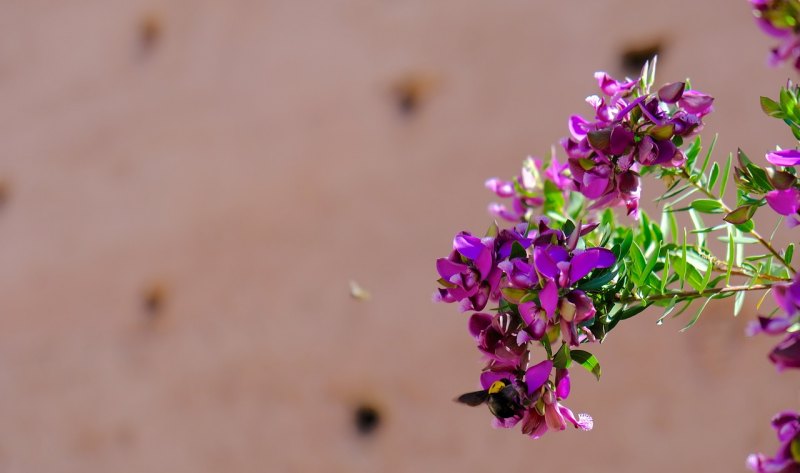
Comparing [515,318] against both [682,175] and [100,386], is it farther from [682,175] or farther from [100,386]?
[100,386]

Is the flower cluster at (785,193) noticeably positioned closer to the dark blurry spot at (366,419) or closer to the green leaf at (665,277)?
the green leaf at (665,277)

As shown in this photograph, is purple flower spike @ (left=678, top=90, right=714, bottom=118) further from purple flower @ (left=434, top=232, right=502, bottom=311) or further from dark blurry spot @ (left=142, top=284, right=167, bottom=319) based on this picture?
dark blurry spot @ (left=142, top=284, right=167, bottom=319)

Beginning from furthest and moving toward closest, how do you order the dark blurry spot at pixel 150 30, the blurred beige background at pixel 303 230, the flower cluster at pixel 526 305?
1. the dark blurry spot at pixel 150 30
2. the blurred beige background at pixel 303 230
3. the flower cluster at pixel 526 305

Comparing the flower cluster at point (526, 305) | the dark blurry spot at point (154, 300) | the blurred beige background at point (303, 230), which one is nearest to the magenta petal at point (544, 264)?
the flower cluster at point (526, 305)

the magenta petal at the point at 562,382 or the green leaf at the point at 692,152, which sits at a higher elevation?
the green leaf at the point at 692,152

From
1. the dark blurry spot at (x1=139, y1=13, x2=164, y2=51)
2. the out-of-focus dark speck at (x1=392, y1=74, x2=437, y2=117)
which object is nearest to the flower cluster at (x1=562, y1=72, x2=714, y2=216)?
the out-of-focus dark speck at (x1=392, y1=74, x2=437, y2=117)

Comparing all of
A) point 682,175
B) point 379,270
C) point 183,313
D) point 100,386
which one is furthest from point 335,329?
point 682,175
